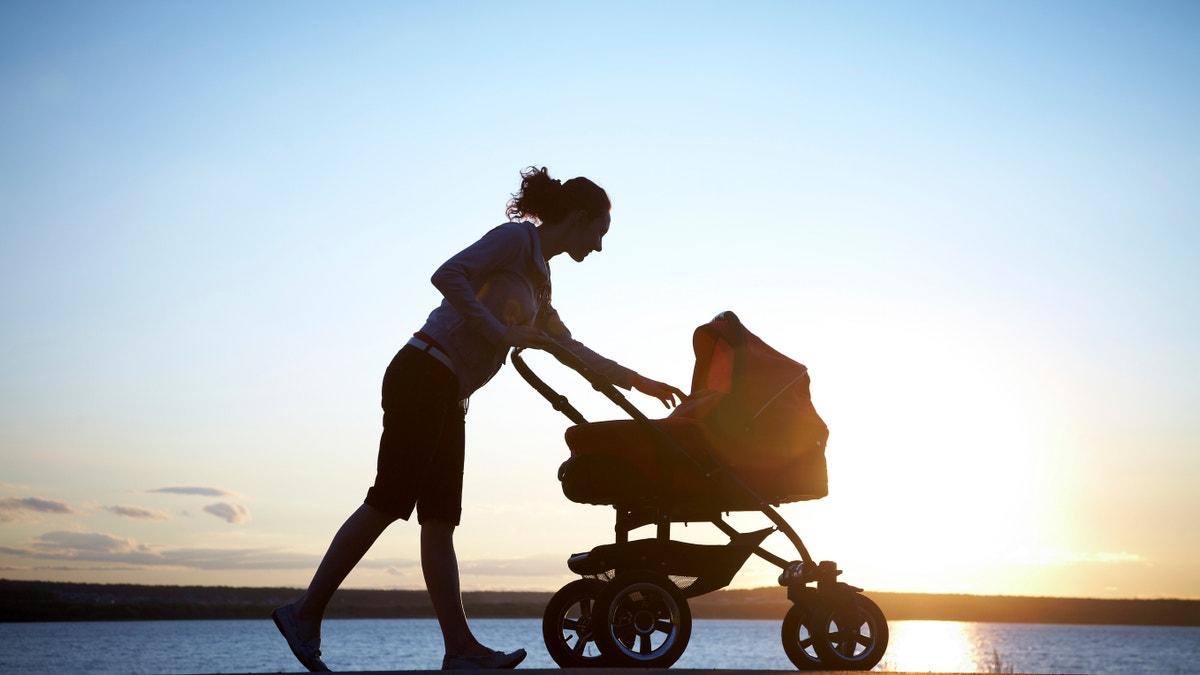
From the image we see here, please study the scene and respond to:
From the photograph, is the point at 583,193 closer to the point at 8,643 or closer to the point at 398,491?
the point at 398,491

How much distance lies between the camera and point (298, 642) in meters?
4.60

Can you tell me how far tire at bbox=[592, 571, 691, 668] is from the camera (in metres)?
4.80

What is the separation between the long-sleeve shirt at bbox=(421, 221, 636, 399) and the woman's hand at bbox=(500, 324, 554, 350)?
31 millimetres

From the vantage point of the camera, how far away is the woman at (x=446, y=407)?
15.4 ft

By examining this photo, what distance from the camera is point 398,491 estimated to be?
4.71 meters

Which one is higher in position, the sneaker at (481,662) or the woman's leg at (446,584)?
the woman's leg at (446,584)

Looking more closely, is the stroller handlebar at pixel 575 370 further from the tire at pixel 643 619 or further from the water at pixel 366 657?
the water at pixel 366 657

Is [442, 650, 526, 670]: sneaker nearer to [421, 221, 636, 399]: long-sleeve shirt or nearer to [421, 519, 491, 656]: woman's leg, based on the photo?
[421, 519, 491, 656]: woman's leg

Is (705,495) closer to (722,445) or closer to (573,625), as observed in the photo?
(722,445)

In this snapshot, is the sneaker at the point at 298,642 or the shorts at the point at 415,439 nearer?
the sneaker at the point at 298,642

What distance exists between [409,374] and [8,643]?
10654 cm

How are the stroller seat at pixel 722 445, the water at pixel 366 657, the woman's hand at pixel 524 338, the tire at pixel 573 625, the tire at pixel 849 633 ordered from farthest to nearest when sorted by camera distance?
the water at pixel 366 657, the tire at pixel 849 633, the stroller seat at pixel 722 445, the tire at pixel 573 625, the woman's hand at pixel 524 338

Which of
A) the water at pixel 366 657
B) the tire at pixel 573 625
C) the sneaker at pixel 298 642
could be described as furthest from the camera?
the water at pixel 366 657

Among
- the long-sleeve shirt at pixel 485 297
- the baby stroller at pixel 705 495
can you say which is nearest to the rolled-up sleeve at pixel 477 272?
the long-sleeve shirt at pixel 485 297
